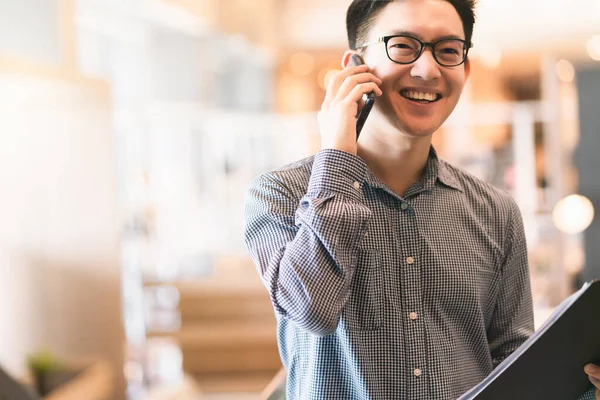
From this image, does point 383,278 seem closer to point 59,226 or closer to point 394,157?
point 394,157

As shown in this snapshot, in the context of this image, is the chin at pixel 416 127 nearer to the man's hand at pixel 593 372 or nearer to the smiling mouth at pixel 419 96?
the smiling mouth at pixel 419 96

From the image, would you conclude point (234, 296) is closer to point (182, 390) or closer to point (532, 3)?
point (182, 390)

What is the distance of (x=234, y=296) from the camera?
596 centimetres

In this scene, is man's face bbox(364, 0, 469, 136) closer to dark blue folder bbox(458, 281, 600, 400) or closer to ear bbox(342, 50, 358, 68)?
ear bbox(342, 50, 358, 68)

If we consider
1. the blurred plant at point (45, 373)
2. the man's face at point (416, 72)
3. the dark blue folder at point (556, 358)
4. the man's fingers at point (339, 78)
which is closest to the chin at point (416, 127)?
the man's face at point (416, 72)

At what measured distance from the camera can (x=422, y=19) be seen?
1.23m

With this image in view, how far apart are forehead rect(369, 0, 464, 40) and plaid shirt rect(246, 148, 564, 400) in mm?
225

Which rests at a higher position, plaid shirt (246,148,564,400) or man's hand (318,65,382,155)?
man's hand (318,65,382,155)

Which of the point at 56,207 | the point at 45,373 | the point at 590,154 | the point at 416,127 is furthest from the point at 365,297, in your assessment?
the point at 590,154

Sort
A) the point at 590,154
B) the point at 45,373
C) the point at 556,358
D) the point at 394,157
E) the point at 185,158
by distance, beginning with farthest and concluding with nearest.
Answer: the point at 185,158
the point at 590,154
the point at 45,373
the point at 394,157
the point at 556,358

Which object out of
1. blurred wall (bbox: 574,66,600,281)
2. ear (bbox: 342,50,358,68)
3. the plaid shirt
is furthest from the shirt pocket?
blurred wall (bbox: 574,66,600,281)

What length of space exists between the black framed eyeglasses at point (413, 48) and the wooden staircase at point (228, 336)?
423 cm

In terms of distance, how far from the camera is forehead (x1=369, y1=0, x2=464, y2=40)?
1224mm

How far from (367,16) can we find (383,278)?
0.43 metres
